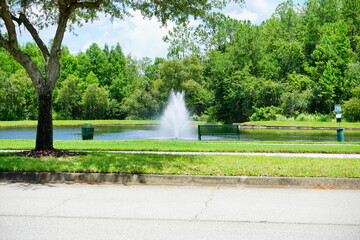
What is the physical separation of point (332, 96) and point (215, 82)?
21.9 metres

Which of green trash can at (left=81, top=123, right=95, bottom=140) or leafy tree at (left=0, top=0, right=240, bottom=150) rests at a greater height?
leafy tree at (left=0, top=0, right=240, bottom=150)

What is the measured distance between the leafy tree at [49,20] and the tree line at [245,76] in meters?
39.4

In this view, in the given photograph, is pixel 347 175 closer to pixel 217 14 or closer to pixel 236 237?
pixel 236 237

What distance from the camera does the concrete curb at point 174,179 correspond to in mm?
8922

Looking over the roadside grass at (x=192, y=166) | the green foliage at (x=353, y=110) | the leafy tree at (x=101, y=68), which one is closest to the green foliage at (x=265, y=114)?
the green foliage at (x=353, y=110)

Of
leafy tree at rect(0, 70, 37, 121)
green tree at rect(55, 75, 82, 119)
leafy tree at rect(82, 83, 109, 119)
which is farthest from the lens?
green tree at rect(55, 75, 82, 119)

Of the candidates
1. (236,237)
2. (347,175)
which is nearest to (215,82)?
(347,175)

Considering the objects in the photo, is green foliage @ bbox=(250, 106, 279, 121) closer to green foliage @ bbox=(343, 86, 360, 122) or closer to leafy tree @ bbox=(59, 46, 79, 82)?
green foliage @ bbox=(343, 86, 360, 122)

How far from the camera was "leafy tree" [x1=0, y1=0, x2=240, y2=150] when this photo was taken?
1273 cm

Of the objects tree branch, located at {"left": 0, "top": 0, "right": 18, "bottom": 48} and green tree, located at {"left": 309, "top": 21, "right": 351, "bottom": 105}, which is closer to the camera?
tree branch, located at {"left": 0, "top": 0, "right": 18, "bottom": 48}

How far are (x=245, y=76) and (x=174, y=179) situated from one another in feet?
186

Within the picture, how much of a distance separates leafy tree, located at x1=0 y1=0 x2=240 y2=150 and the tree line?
129 ft

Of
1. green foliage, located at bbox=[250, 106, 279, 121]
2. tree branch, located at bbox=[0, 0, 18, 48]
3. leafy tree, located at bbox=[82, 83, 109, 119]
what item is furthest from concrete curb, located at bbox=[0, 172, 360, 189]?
leafy tree, located at bbox=[82, 83, 109, 119]

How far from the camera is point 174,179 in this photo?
9297mm
